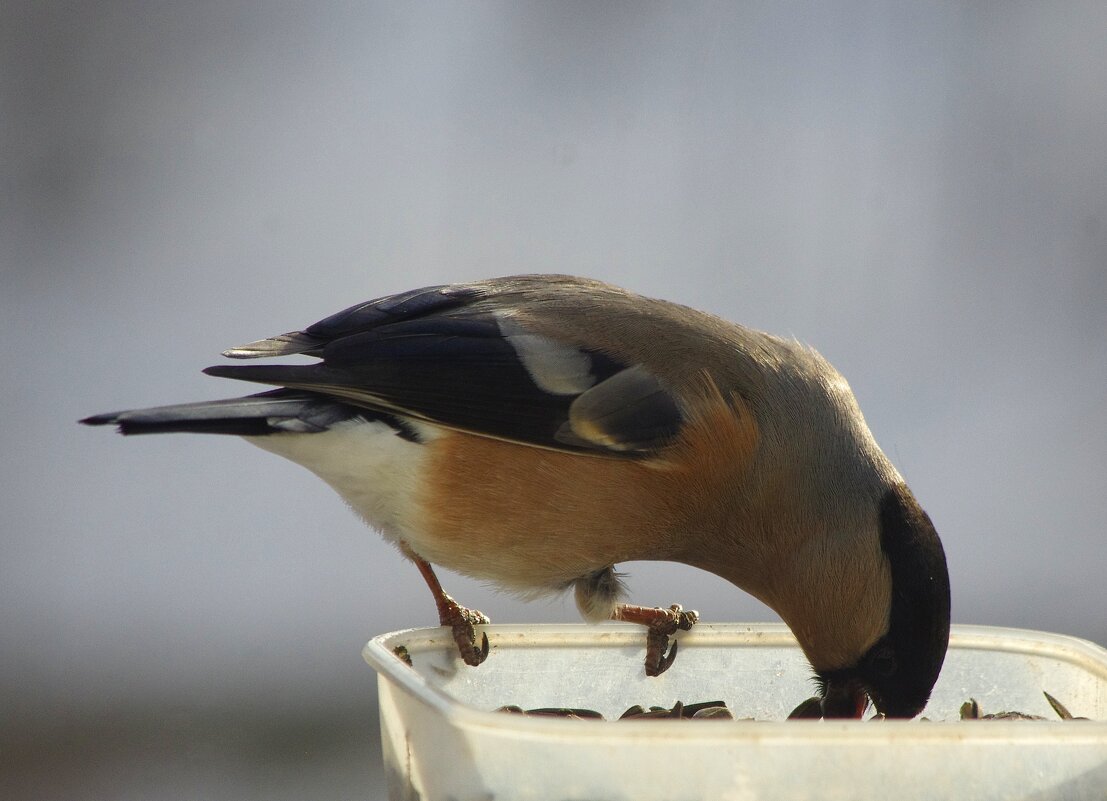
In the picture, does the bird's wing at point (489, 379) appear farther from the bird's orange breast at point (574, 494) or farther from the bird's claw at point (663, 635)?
the bird's claw at point (663, 635)

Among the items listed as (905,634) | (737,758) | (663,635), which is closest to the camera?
(737,758)

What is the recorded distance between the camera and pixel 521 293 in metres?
2.30

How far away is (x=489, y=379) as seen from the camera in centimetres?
212

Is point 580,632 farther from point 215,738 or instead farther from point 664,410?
point 215,738

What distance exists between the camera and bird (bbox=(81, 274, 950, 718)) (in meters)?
2.07

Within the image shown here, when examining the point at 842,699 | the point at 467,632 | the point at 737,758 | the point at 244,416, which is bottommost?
the point at 842,699

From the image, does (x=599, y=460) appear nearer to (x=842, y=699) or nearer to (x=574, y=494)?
(x=574, y=494)

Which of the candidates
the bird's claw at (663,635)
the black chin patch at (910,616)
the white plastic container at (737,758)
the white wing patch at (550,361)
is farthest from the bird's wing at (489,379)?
the white plastic container at (737,758)

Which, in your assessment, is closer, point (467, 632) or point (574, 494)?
point (467, 632)

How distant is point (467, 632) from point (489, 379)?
437 millimetres

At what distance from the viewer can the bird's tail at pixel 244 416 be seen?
1.75 meters

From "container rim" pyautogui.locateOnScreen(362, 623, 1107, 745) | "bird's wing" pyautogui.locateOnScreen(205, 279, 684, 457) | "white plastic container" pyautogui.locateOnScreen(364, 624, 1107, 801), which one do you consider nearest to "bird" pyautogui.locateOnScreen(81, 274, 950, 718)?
"bird's wing" pyautogui.locateOnScreen(205, 279, 684, 457)

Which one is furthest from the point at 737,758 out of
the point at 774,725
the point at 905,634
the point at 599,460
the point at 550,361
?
the point at 550,361

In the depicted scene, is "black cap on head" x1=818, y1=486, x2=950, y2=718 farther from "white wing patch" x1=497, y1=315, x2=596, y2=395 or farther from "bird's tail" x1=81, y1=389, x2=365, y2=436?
"bird's tail" x1=81, y1=389, x2=365, y2=436
